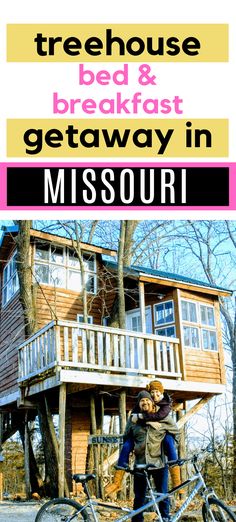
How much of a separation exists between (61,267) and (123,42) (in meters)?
10.7

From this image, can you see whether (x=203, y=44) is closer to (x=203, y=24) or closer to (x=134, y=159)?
(x=203, y=24)

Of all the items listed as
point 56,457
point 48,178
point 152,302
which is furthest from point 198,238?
point 48,178

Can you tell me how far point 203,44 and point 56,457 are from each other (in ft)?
31.9

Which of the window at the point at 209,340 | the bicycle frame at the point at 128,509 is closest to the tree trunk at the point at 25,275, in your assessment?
the window at the point at 209,340

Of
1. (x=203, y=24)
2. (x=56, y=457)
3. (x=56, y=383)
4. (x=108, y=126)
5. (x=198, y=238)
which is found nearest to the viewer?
(x=203, y=24)

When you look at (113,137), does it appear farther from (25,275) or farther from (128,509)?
(25,275)

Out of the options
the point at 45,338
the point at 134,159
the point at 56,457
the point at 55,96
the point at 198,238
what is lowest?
the point at 56,457

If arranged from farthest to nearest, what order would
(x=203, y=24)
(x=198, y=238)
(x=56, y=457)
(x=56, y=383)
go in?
(x=198, y=238) → (x=56, y=457) → (x=56, y=383) → (x=203, y=24)

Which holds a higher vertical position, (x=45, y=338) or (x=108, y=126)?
(x=108, y=126)

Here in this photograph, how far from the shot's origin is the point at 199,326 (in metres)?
14.8

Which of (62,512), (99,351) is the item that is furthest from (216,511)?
(99,351)

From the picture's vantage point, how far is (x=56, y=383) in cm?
1130

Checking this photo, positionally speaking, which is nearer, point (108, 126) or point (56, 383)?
point (108, 126)

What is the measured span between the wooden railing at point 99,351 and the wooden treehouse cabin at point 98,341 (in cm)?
2
